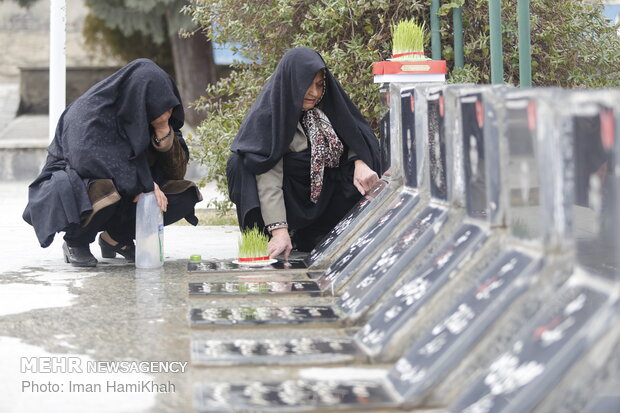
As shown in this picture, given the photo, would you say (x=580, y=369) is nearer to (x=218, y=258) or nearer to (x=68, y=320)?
(x=68, y=320)

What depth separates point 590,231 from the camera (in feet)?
9.29

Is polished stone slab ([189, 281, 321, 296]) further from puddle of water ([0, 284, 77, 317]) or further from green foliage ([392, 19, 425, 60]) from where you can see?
green foliage ([392, 19, 425, 60])

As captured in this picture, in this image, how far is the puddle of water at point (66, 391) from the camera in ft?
7.34

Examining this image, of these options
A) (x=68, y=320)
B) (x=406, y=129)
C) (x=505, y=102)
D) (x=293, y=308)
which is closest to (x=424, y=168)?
(x=406, y=129)

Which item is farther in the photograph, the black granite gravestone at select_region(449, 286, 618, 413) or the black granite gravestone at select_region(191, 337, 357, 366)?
the black granite gravestone at select_region(191, 337, 357, 366)

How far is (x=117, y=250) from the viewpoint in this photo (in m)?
4.62

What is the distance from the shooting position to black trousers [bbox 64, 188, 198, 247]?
425cm

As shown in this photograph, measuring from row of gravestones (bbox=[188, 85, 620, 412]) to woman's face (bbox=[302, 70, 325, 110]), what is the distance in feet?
2.95

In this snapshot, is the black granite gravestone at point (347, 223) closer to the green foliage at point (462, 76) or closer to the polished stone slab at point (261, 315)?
the polished stone slab at point (261, 315)

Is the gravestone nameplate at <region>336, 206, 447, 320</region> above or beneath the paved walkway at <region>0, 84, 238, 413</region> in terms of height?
above

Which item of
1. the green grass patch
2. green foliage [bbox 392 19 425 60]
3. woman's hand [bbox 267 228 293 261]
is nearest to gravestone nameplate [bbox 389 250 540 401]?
woman's hand [bbox 267 228 293 261]

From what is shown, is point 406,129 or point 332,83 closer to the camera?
point 406,129

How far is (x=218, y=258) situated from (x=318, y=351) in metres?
2.19

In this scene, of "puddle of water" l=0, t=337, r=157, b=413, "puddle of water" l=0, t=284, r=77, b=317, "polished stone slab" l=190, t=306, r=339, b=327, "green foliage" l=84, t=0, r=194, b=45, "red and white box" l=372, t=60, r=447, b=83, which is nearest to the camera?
"puddle of water" l=0, t=337, r=157, b=413
